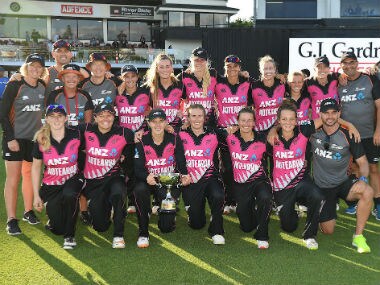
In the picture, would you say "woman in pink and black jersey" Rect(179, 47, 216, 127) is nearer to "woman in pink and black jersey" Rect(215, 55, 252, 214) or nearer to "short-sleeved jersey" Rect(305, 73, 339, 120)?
"woman in pink and black jersey" Rect(215, 55, 252, 214)

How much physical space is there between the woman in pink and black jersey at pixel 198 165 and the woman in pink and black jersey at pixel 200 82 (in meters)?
0.77

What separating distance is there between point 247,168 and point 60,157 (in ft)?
6.89

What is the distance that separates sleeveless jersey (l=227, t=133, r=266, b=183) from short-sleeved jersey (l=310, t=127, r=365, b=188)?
64 centimetres

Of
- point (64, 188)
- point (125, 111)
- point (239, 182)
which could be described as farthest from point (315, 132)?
point (64, 188)

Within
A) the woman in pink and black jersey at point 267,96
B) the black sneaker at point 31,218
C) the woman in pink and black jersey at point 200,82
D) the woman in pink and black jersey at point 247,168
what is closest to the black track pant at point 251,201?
the woman in pink and black jersey at point 247,168

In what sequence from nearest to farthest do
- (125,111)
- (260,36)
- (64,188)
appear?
(64,188)
(125,111)
(260,36)

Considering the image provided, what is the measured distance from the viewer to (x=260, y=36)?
58.1 feet

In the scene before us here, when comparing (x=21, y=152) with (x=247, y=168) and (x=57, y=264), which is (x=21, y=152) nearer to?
(x=57, y=264)

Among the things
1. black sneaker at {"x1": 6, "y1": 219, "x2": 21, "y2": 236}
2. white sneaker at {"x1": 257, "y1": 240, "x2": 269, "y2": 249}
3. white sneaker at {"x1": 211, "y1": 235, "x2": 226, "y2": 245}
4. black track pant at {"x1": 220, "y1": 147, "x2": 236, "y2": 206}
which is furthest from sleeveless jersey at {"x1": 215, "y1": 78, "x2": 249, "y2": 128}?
black sneaker at {"x1": 6, "y1": 219, "x2": 21, "y2": 236}

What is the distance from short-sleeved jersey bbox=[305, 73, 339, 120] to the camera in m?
5.98

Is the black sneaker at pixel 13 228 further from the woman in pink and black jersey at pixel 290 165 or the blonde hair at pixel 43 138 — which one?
the woman in pink and black jersey at pixel 290 165

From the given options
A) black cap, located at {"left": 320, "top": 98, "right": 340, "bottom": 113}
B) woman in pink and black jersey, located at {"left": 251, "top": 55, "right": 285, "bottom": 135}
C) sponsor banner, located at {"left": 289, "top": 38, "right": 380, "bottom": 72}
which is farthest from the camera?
sponsor banner, located at {"left": 289, "top": 38, "right": 380, "bottom": 72}

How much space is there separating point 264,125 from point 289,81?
0.68 m

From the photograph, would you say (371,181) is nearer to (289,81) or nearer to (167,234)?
(289,81)
